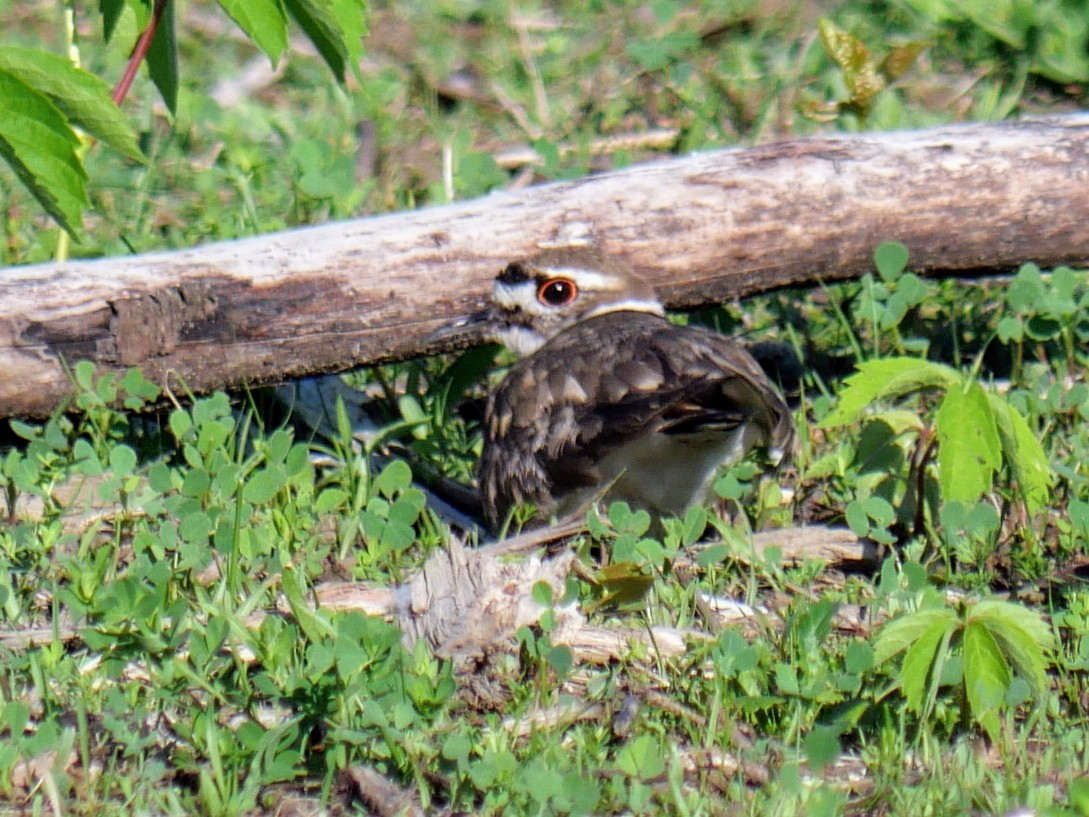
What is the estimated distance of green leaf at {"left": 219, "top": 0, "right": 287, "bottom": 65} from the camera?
3.82 meters

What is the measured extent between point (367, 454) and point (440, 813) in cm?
231

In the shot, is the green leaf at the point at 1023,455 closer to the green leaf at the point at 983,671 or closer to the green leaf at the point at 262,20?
the green leaf at the point at 983,671

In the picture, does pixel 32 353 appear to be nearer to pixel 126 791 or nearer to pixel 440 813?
pixel 126 791

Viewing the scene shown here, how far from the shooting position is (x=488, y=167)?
707cm

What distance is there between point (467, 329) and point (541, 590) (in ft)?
5.30

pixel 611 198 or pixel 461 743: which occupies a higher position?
pixel 611 198

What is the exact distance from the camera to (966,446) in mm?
4398

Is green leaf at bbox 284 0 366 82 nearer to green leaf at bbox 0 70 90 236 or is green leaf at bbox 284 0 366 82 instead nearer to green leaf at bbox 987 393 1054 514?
green leaf at bbox 0 70 90 236

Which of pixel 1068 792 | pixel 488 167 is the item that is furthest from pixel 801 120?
pixel 1068 792

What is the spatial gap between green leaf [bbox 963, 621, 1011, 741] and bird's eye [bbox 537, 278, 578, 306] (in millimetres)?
2445

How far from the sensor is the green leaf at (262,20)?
382 cm

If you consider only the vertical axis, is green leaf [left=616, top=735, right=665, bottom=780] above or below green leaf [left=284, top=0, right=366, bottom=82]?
below

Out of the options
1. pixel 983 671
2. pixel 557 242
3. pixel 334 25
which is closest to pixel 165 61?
pixel 334 25

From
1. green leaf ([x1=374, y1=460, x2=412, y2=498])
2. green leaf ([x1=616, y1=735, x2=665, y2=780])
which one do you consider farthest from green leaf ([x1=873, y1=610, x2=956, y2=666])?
green leaf ([x1=374, y1=460, x2=412, y2=498])
